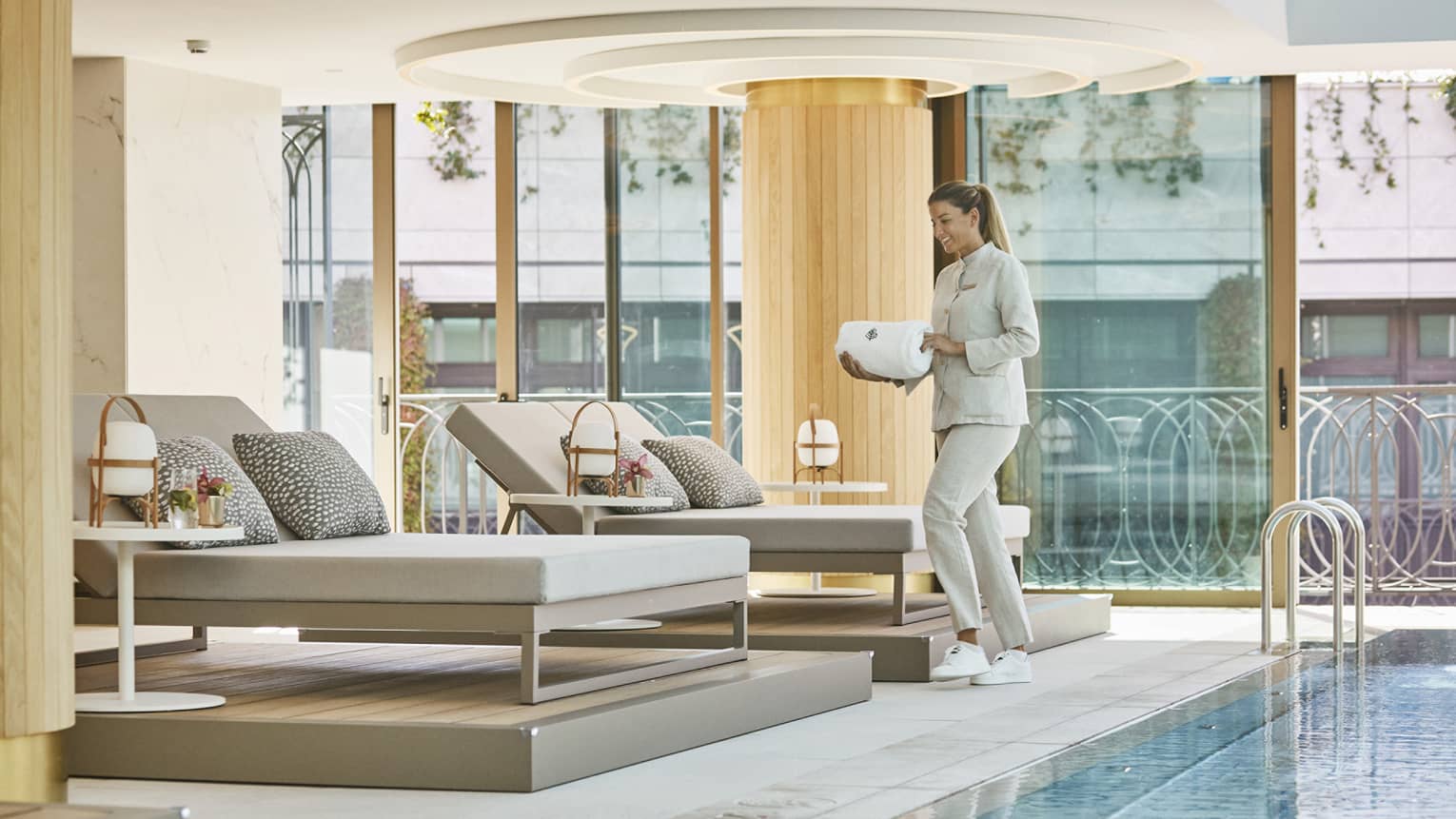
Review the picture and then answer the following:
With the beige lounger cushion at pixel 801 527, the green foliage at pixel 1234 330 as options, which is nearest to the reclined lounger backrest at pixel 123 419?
the beige lounger cushion at pixel 801 527

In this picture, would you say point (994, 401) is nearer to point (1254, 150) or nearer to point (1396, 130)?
point (1254, 150)

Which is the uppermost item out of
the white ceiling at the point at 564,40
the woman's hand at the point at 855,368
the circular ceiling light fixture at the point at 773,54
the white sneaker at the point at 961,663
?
the white ceiling at the point at 564,40

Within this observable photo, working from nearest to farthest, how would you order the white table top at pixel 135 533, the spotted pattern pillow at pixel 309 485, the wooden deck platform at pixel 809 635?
the white table top at pixel 135 533 < the spotted pattern pillow at pixel 309 485 < the wooden deck platform at pixel 809 635

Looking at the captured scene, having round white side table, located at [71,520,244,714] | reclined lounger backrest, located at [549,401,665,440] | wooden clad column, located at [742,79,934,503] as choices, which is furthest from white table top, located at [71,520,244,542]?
wooden clad column, located at [742,79,934,503]

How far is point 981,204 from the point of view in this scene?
593cm

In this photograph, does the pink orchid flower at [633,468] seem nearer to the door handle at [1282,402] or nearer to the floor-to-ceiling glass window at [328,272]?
the door handle at [1282,402]

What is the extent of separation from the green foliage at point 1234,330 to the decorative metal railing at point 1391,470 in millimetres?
539

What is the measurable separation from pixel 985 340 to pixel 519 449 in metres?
1.67

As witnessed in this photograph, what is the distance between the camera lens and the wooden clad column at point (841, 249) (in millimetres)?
8430

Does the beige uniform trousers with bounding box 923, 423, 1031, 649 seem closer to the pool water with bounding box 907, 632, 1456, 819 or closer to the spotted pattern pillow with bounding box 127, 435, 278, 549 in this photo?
the pool water with bounding box 907, 632, 1456, 819

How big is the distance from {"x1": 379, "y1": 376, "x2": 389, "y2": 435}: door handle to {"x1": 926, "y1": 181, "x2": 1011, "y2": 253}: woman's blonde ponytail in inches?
186

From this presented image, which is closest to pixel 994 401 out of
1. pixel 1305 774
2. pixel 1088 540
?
pixel 1305 774

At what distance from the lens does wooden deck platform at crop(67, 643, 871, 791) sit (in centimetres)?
419

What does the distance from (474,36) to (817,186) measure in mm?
1661
